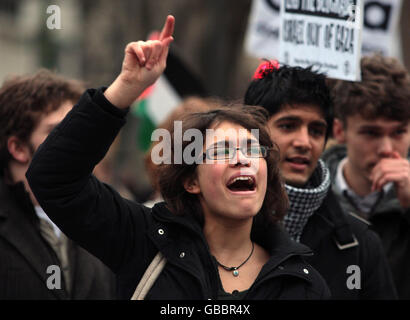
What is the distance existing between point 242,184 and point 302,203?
22.5 inches

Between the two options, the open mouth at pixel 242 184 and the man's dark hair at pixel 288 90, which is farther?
the man's dark hair at pixel 288 90

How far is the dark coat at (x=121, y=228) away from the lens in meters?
2.76

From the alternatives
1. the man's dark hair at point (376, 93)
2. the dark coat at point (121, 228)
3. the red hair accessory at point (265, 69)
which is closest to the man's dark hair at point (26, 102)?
the red hair accessory at point (265, 69)

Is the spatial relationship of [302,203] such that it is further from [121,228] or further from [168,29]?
[168,29]

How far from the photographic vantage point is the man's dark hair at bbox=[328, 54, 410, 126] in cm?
430

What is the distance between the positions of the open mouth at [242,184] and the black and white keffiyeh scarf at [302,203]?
0.49 metres

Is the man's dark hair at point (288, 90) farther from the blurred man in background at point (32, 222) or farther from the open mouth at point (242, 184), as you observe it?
the blurred man in background at point (32, 222)

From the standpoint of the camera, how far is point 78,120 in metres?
2.77

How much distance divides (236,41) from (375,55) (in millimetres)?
9149

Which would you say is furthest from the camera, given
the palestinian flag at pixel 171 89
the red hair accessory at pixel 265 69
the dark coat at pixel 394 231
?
the palestinian flag at pixel 171 89

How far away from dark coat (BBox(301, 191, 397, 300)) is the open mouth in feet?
2.15

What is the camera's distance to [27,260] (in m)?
3.71

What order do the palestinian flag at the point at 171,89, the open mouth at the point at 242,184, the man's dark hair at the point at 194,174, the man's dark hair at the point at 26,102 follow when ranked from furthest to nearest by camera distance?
the palestinian flag at the point at 171,89
the man's dark hair at the point at 26,102
the man's dark hair at the point at 194,174
the open mouth at the point at 242,184

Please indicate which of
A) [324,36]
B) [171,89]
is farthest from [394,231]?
[171,89]
